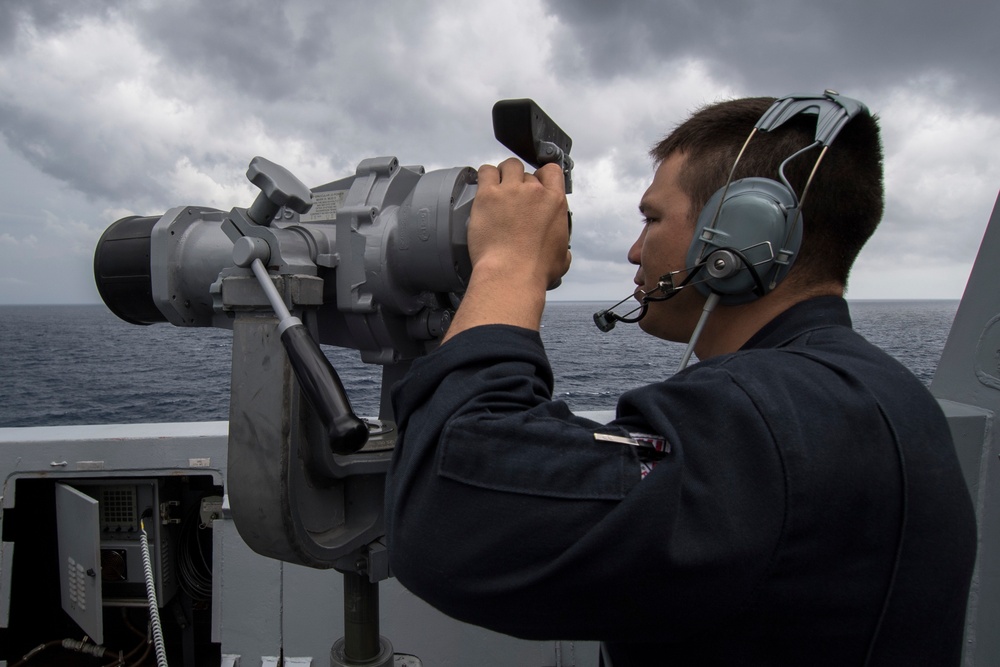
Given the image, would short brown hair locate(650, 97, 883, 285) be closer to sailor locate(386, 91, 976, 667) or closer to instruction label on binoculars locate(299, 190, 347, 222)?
sailor locate(386, 91, 976, 667)

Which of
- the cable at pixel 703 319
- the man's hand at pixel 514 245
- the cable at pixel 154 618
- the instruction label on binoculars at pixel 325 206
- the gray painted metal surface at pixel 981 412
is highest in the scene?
the instruction label on binoculars at pixel 325 206

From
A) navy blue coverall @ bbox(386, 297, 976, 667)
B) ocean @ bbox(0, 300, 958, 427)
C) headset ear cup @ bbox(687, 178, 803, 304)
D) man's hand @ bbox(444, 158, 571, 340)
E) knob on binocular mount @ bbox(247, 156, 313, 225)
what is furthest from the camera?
ocean @ bbox(0, 300, 958, 427)

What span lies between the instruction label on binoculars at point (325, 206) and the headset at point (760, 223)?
823 millimetres

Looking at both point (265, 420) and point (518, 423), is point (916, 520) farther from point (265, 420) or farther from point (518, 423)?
point (265, 420)

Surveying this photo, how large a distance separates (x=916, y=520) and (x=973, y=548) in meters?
0.14

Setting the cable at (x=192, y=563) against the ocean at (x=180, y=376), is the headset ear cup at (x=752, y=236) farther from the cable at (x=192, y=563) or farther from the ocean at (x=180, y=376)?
the ocean at (x=180, y=376)

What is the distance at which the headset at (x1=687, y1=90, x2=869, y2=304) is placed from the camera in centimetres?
102

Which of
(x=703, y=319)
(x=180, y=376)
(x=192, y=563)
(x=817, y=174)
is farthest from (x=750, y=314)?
(x=180, y=376)

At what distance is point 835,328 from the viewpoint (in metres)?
0.99

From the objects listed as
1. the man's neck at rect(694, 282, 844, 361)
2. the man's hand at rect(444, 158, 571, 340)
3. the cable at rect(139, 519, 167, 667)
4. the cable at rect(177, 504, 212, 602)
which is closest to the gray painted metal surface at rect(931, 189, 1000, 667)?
the man's neck at rect(694, 282, 844, 361)

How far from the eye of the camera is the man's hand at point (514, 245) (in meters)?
0.91

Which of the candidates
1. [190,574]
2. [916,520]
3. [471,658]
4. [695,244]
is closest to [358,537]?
[695,244]

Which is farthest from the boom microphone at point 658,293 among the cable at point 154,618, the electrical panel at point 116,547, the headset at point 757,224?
the electrical panel at point 116,547

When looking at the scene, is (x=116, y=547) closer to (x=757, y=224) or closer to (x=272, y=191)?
(x=272, y=191)
